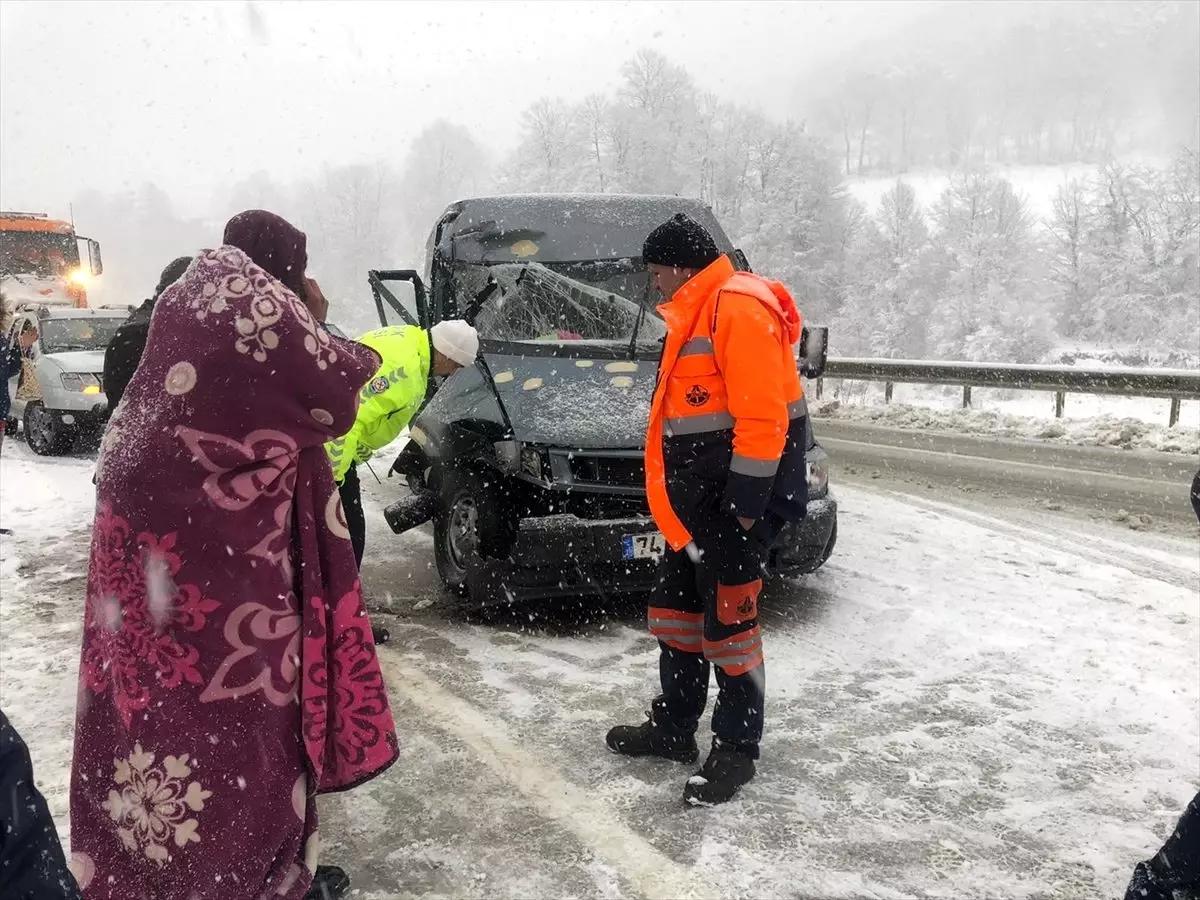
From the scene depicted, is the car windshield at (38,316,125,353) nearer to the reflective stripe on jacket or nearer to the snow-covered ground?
the reflective stripe on jacket

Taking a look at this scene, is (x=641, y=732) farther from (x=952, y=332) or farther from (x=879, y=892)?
(x=952, y=332)

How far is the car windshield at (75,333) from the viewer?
1255cm

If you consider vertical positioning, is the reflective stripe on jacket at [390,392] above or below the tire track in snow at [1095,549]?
above

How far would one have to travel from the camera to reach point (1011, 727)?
3.65 metres

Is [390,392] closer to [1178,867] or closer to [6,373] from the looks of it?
[1178,867]

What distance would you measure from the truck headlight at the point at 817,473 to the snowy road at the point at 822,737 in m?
0.68

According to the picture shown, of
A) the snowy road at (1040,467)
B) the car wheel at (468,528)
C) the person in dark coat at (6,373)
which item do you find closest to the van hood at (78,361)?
the person in dark coat at (6,373)

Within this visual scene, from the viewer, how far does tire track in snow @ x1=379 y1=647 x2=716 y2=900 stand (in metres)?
2.70

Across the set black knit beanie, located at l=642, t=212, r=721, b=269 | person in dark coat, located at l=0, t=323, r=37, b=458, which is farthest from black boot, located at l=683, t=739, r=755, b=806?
person in dark coat, located at l=0, t=323, r=37, b=458

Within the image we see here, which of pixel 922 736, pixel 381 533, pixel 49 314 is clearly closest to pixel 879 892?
pixel 922 736

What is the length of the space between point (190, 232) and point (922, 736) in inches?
4964

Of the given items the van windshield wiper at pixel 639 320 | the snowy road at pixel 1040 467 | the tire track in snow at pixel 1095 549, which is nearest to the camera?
the van windshield wiper at pixel 639 320

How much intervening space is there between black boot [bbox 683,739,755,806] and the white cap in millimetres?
1800

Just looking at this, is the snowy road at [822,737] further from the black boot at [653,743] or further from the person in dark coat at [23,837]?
the person in dark coat at [23,837]
